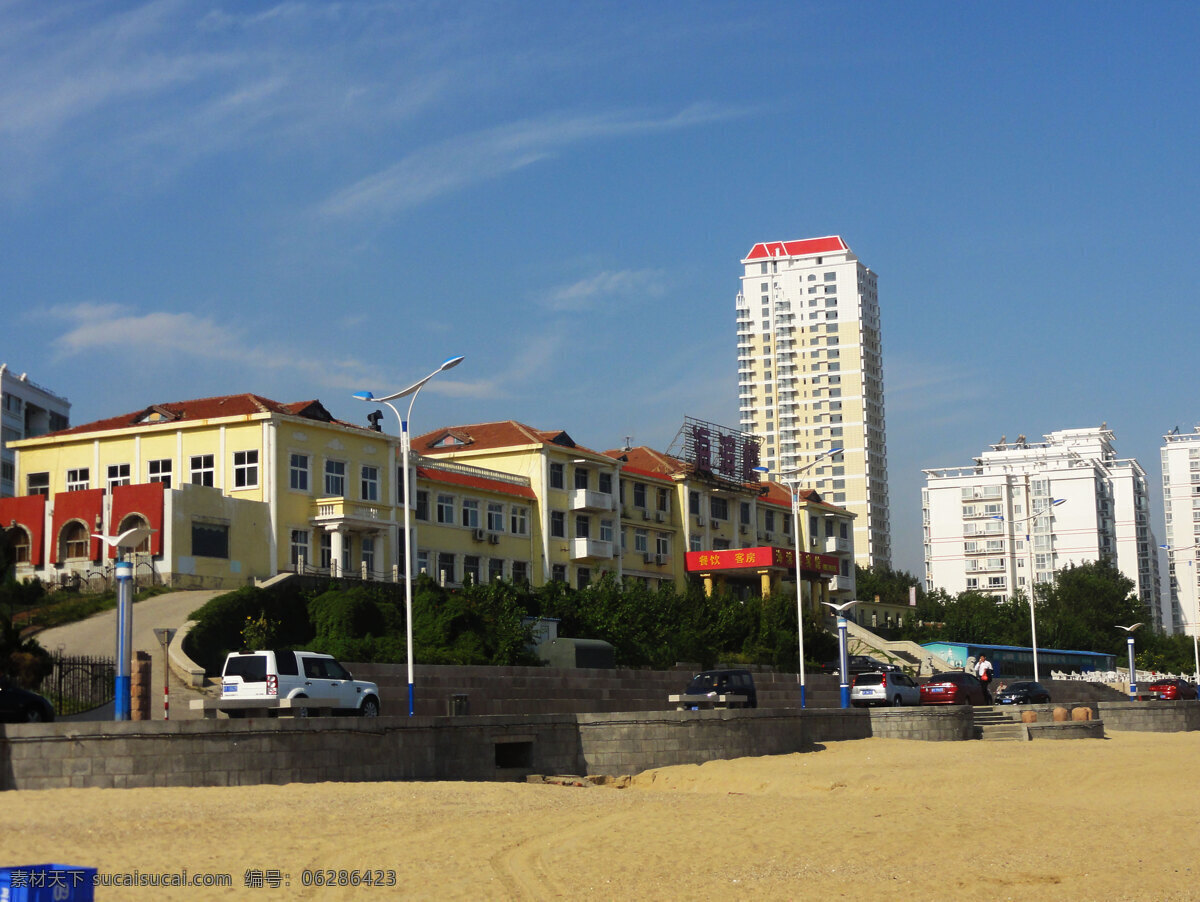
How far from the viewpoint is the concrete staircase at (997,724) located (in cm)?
3912

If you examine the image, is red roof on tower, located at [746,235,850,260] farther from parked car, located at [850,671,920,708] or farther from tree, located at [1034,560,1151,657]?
parked car, located at [850,671,920,708]

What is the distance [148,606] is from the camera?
41.8 meters

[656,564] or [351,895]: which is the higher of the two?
[656,564]

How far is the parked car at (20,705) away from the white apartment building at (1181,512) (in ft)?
560

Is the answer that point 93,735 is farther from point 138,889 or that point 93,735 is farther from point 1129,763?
point 1129,763

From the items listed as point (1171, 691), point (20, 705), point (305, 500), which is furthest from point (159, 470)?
point (1171, 691)

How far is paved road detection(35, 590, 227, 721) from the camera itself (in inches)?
1380

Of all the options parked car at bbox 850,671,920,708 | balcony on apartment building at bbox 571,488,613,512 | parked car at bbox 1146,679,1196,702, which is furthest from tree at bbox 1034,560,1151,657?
parked car at bbox 850,671,920,708

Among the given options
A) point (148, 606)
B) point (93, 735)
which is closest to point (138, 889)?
point (93, 735)

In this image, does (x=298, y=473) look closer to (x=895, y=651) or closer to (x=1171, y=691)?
(x=1171, y=691)

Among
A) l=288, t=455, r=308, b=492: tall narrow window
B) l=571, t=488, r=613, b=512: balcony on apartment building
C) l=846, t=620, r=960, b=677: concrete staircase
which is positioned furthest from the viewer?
l=846, t=620, r=960, b=677: concrete staircase

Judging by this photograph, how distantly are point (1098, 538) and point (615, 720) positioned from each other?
440 feet

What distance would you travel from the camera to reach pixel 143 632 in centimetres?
3872

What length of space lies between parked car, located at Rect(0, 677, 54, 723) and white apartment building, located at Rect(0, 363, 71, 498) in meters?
77.9
